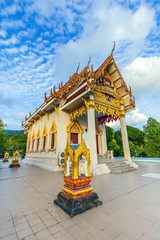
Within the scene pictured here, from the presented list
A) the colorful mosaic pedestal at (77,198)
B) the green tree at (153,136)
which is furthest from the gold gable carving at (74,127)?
the green tree at (153,136)

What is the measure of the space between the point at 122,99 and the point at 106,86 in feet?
6.45

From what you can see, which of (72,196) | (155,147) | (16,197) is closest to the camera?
(72,196)

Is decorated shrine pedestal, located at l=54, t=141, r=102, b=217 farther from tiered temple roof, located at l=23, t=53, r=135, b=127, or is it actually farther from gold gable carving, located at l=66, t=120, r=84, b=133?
gold gable carving, located at l=66, t=120, r=84, b=133

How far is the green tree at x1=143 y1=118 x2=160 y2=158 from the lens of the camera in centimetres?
1557

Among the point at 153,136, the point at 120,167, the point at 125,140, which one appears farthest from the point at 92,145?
the point at 153,136

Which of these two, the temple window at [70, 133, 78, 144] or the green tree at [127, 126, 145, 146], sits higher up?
the green tree at [127, 126, 145, 146]

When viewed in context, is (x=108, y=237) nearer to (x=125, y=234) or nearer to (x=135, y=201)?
(x=125, y=234)

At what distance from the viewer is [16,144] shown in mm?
28234

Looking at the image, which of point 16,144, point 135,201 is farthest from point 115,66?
point 16,144

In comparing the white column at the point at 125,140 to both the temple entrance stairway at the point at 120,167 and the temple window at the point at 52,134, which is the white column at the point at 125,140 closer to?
the temple entrance stairway at the point at 120,167

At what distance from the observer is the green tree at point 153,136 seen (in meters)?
15.6

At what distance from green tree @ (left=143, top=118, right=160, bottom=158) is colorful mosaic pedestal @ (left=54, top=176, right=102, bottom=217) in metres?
16.5

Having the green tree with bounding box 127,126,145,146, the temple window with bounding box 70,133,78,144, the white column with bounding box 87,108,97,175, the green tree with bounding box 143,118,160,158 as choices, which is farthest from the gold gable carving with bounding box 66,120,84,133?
the green tree with bounding box 127,126,145,146

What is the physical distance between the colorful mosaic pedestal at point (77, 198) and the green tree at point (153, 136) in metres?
16.5
